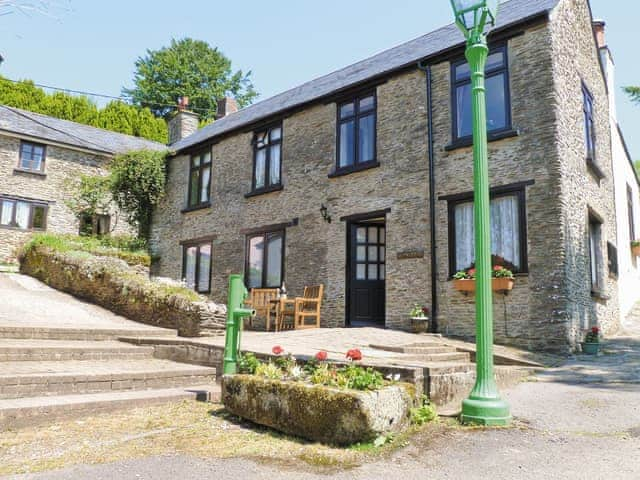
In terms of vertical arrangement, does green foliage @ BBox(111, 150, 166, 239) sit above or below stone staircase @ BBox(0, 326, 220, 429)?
above

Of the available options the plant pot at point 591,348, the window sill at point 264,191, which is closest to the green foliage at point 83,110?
the window sill at point 264,191

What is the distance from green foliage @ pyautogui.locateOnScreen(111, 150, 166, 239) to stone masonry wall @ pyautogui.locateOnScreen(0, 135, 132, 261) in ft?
10.1

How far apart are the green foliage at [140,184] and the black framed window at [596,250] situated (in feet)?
44.4

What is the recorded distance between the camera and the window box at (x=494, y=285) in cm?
881

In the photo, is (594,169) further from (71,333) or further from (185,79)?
(185,79)

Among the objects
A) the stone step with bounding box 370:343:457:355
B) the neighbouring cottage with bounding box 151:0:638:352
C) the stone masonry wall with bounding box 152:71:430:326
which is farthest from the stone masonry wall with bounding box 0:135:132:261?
the stone step with bounding box 370:343:457:355

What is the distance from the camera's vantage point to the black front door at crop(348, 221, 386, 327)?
11516 mm

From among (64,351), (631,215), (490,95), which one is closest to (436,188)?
(490,95)

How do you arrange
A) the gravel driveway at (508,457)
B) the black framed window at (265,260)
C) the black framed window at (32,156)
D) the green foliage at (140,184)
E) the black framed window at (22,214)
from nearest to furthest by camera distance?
the gravel driveway at (508,457) → the black framed window at (265,260) → the green foliage at (140,184) → the black framed window at (22,214) → the black framed window at (32,156)

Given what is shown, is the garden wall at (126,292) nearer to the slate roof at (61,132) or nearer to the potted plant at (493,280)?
the potted plant at (493,280)

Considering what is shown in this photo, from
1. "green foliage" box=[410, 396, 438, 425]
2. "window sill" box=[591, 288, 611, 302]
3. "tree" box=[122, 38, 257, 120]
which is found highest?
"tree" box=[122, 38, 257, 120]

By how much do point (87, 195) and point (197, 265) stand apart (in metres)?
7.76

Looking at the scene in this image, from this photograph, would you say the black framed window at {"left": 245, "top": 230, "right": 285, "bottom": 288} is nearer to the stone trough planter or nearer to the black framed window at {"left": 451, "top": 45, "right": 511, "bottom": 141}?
the black framed window at {"left": 451, "top": 45, "right": 511, "bottom": 141}

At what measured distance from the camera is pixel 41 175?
67.6 feet
